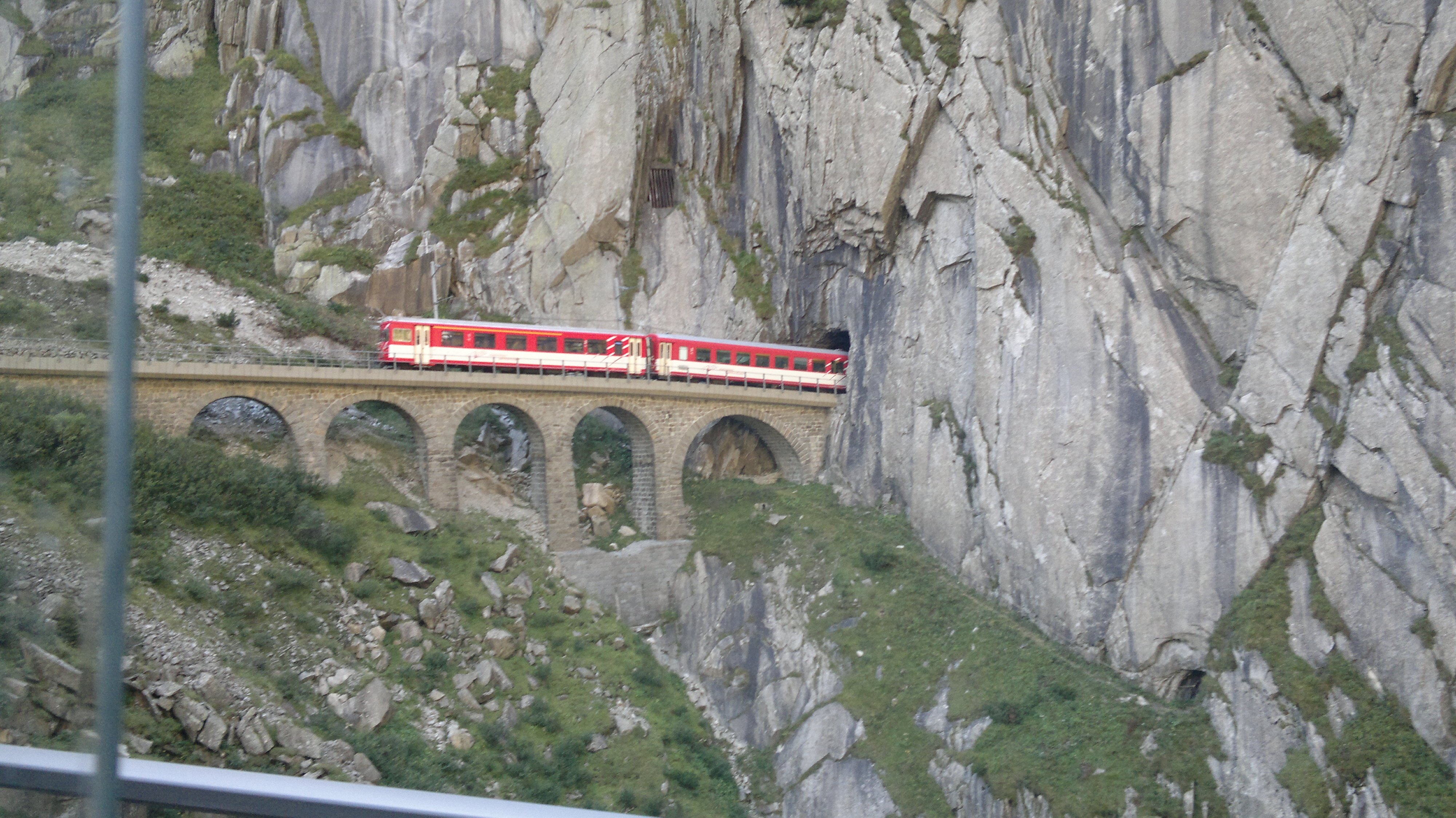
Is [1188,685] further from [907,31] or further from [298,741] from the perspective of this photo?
[907,31]

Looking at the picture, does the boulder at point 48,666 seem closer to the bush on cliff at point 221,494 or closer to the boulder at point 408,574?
the bush on cliff at point 221,494

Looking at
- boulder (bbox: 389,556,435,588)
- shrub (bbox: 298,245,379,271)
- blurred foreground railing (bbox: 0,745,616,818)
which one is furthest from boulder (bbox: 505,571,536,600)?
blurred foreground railing (bbox: 0,745,616,818)

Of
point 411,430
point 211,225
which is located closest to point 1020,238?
point 411,430

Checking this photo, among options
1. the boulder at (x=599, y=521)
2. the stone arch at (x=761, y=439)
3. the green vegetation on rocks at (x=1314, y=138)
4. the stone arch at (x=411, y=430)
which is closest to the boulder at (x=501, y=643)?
the stone arch at (x=411, y=430)

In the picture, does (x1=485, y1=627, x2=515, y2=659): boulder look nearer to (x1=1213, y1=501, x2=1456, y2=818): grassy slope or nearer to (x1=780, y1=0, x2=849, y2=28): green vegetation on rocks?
(x1=1213, y1=501, x2=1456, y2=818): grassy slope

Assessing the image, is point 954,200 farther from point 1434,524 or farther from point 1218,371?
point 1434,524

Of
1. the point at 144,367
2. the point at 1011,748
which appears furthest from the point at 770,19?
the point at 1011,748
